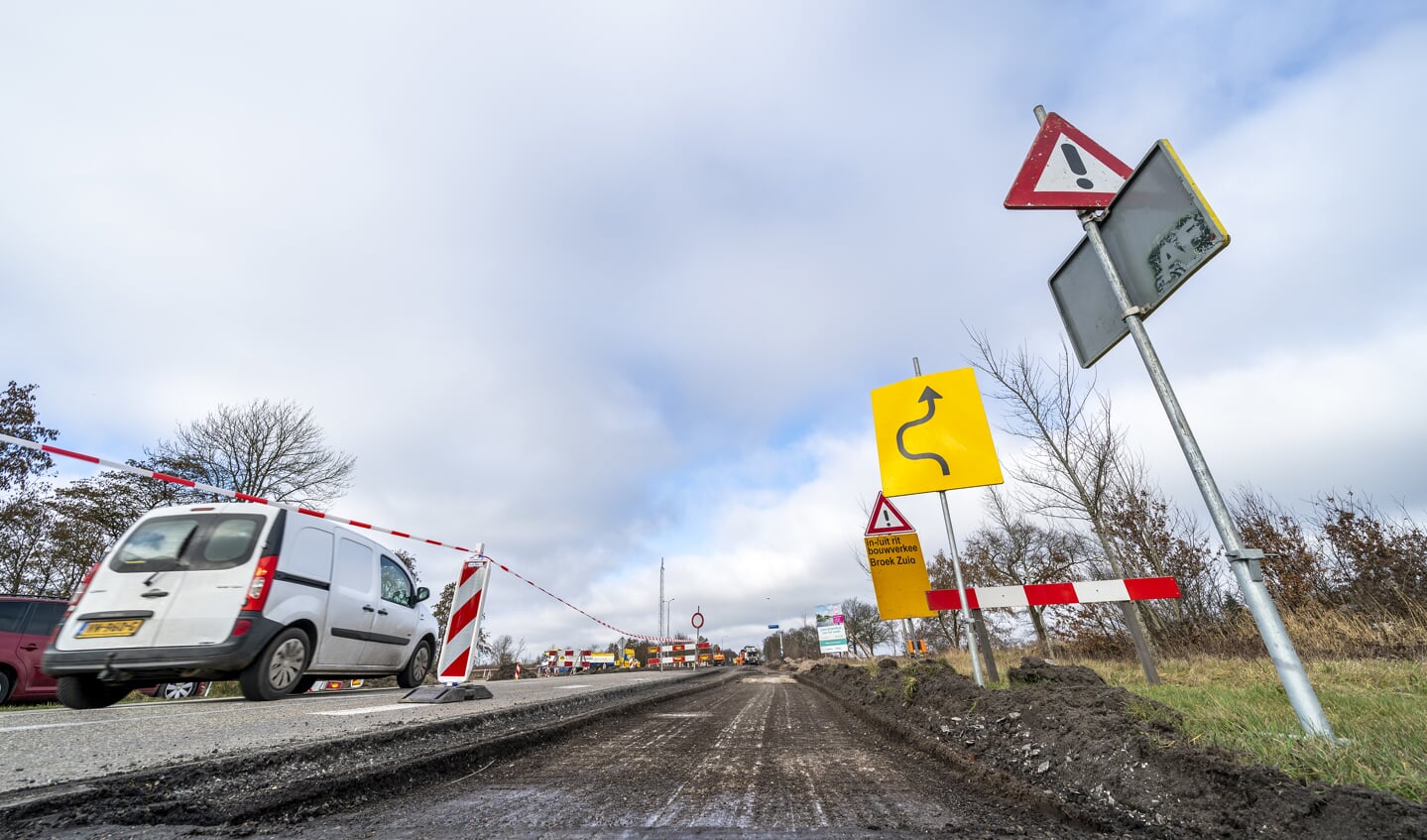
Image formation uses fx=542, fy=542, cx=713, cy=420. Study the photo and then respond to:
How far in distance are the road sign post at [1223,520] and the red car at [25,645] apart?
11.0 meters

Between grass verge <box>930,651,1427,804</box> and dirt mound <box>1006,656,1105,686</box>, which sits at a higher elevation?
dirt mound <box>1006,656,1105,686</box>

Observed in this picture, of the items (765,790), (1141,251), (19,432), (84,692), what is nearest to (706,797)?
(765,790)

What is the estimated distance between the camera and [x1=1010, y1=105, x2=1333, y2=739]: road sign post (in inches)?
91.6

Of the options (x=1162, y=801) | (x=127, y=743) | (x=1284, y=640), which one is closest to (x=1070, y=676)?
(x=1284, y=640)

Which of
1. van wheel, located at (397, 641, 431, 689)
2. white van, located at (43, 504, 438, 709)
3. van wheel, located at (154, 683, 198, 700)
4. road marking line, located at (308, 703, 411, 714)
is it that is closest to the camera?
road marking line, located at (308, 703, 411, 714)

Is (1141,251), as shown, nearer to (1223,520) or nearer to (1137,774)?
(1223,520)

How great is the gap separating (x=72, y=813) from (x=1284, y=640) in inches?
185

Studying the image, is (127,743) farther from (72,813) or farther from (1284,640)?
(1284,640)

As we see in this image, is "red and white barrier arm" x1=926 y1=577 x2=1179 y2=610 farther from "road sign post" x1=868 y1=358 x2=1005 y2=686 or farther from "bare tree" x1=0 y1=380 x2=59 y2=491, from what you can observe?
"bare tree" x1=0 y1=380 x2=59 y2=491

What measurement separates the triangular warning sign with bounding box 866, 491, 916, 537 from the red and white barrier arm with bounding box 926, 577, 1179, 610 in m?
2.19

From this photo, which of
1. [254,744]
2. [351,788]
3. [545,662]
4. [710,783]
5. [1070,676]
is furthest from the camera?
[545,662]

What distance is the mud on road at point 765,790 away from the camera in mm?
1653

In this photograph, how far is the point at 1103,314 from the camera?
3332 millimetres

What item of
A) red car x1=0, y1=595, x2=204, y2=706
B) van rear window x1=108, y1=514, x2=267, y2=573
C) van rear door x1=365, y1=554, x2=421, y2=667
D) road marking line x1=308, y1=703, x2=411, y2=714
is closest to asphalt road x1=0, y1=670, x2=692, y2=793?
road marking line x1=308, y1=703, x2=411, y2=714
